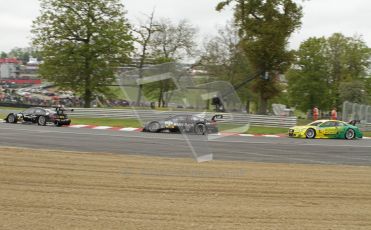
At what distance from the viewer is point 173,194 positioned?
8.23 metres

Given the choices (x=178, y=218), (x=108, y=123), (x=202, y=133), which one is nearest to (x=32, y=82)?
(x=108, y=123)

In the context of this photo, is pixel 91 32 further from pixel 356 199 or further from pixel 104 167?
pixel 356 199

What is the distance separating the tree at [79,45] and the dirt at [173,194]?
2405 centimetres

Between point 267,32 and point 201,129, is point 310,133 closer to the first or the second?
point 267,32

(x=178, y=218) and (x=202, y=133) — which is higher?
(x=202, y=133)

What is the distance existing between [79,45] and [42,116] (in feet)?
35.5

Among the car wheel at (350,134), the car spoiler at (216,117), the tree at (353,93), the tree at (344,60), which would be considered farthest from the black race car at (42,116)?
the tree at (344,60)

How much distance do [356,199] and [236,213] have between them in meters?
2.54

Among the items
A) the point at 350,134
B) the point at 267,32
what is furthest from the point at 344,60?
the point at 350,134

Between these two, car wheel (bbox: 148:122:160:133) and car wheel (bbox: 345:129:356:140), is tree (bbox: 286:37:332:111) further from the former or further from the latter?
car wheel (bbox: 148:122:160:133)

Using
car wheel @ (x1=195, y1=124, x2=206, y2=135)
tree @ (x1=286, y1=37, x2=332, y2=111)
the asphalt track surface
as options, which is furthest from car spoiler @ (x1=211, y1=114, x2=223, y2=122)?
tree @ (x1=286, y1=37, x2=332, y2=111)

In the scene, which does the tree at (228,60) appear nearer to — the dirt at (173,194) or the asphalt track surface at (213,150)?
the asphalt track surface at (213,150)

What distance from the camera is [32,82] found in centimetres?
9500

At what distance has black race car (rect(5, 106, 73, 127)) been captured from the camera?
1048 inches
